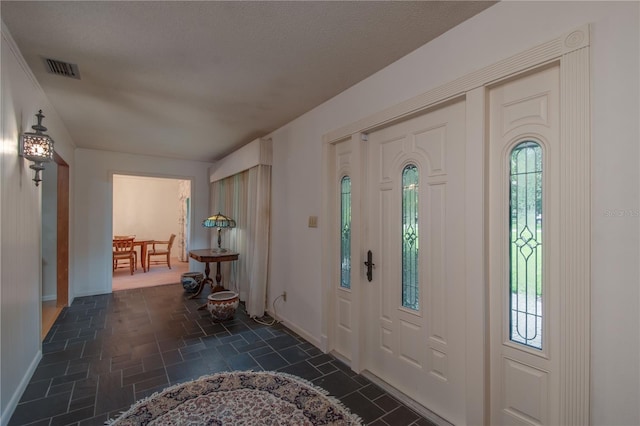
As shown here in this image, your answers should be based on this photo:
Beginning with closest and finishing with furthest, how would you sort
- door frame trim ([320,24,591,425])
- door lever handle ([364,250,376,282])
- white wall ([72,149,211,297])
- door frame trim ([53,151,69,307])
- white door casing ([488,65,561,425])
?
door frame trim ([320,24,591,425])
white door casing ([488,65,561,425])
door lever handle ([364,250,376,282])
door frame trim ([53,151,69,307])
white wall ([72,149,211,297])

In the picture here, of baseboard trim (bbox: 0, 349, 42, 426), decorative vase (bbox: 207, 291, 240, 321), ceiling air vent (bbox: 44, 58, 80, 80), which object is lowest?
baseboard trim (bbox: 0, 349, 42, 426)

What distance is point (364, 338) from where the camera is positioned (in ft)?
8.13

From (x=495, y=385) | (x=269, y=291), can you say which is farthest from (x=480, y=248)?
(x=269, y=291)

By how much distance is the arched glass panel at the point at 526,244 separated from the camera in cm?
145

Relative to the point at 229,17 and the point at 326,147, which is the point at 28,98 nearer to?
the point at 229,17

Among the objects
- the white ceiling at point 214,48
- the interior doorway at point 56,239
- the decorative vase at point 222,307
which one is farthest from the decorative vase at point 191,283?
the white ceiling at point 214,48

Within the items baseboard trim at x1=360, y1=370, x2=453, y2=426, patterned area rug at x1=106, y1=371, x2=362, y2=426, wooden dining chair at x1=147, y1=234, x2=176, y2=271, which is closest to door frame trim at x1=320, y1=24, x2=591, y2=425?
baseboard trim at x1=360, y1=370, x2=453, y2=426

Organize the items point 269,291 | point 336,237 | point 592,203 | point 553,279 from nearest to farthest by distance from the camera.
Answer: point 592,203 → point 553,279 → point 336,237 → point 269,291

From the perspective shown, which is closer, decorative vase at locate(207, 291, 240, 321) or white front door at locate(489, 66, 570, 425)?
white front door at locate(489, 66, 570, 425)

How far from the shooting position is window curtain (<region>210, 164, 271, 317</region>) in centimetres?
378

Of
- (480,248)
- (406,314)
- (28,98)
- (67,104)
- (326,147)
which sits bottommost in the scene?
(406,314)

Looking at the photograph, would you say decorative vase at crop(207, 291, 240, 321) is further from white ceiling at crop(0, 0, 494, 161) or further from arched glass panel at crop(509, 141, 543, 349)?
arched glass panel at crop(509, 141, 543, 349)

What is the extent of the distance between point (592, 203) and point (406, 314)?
132 centimetres

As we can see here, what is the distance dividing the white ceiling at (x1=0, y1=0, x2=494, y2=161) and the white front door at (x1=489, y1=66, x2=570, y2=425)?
2.07 feet
